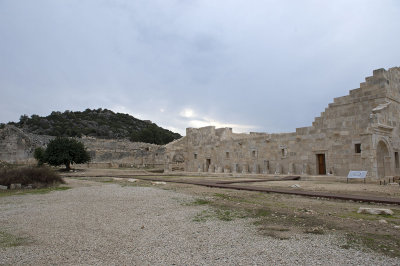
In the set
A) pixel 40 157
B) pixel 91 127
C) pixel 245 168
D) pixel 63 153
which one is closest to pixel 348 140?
pixel 245 168

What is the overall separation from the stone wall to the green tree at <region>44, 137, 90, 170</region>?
716cm

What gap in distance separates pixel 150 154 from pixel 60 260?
3275 cm

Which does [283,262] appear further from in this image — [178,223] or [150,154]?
[150,154]

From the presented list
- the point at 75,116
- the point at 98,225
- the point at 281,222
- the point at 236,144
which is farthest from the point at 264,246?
the point at 75,116

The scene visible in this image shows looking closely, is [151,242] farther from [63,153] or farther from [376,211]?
[63,153]

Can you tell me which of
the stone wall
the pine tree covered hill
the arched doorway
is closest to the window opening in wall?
the arched doorway

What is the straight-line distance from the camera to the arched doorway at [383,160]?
15.7 meters

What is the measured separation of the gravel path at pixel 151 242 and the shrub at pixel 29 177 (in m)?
5.96

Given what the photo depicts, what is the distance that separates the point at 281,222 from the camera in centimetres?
514

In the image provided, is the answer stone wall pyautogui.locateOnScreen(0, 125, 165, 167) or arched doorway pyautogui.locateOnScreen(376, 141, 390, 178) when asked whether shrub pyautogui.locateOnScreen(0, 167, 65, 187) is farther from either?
stone wall pyautogui.locateOnScreen(0, 125, 165, 167)

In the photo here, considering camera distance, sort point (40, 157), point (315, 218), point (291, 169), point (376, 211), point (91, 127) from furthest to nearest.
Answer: point (91, 127) → point (40, 157) → point (291, 169) → point (376, 211) → point (315, 218)

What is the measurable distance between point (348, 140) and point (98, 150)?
29.1m

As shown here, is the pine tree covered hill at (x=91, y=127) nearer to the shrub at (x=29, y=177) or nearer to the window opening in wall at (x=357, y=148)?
the shrub at (x=29, y=177)

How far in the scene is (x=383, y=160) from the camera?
1582 centimetres
